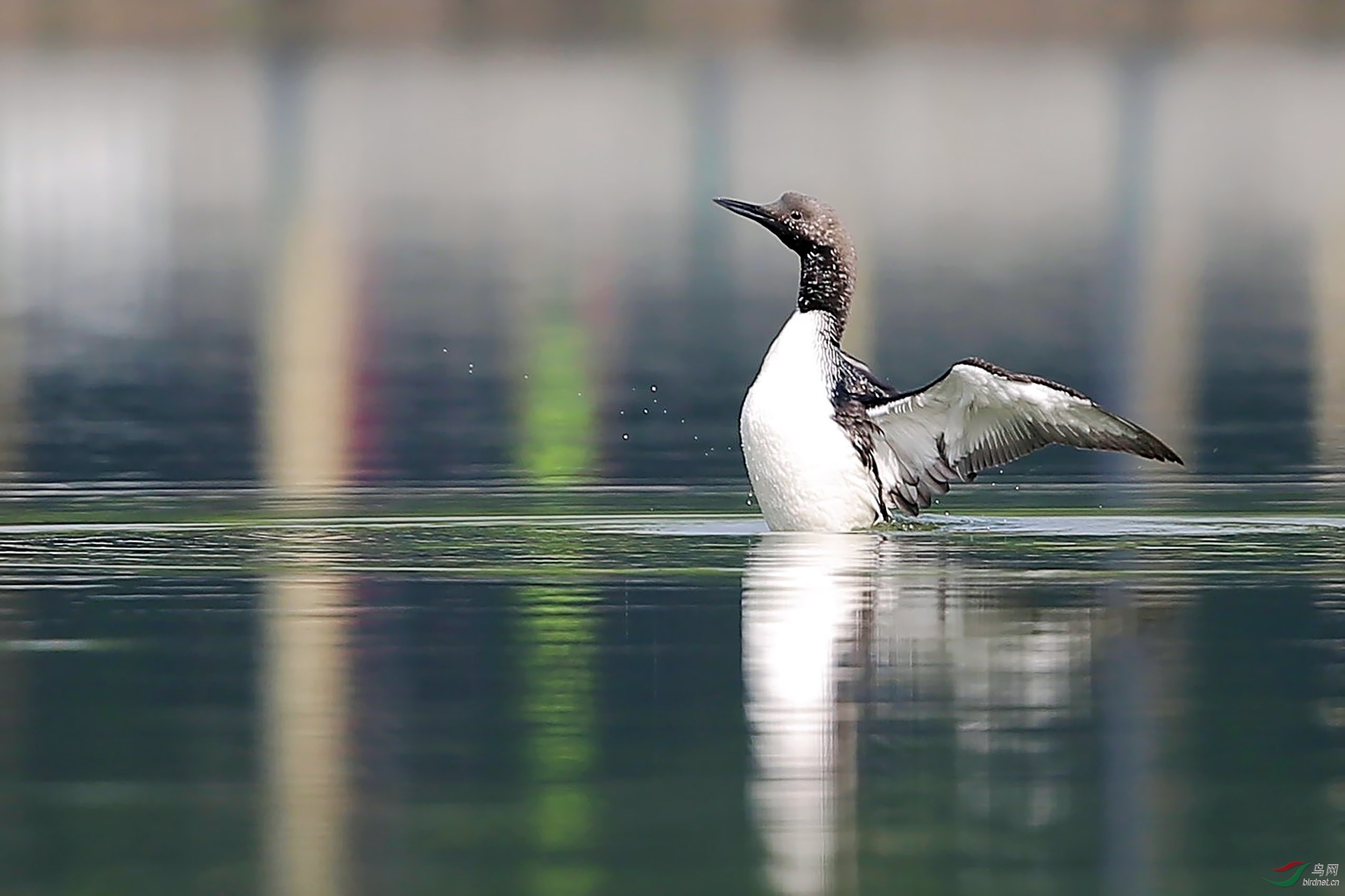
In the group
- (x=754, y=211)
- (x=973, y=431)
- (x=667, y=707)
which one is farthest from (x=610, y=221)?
(x=667, y=707)

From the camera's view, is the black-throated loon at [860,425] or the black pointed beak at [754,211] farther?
the black pointed beak at [754,211]

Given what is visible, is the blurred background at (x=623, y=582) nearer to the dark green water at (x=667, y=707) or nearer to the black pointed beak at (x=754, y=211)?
the dark green water at (x=667, y=707)

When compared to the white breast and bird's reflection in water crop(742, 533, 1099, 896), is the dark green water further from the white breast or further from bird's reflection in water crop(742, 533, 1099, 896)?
the white breast

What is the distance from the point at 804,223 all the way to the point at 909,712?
6219 millimetres

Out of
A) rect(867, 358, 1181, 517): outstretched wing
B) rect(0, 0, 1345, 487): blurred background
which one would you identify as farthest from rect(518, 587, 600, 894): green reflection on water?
rect(0, 0, 1345, 487): blurred background

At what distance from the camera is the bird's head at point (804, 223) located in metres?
16.3

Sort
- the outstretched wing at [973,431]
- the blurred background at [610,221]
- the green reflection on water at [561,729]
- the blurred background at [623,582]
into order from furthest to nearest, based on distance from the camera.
Answer: the blurred background at [610,221], the outstretched wing at [973,431], the blurred background at [623,582], the green reflection on water at [561,729]

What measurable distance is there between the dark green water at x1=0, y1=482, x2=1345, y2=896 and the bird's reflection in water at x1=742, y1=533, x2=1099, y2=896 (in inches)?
0.7

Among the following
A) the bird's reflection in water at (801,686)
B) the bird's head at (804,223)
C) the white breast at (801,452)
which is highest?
the bird's head at (804,223)

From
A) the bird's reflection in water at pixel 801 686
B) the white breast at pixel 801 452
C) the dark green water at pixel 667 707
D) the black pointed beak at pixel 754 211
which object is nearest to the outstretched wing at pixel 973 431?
the white breast at pixel 801 452

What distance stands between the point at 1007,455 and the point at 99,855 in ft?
26.0

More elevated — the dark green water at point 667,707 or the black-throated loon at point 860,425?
the black-throated loon at point 860,425

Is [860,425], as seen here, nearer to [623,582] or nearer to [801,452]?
[801,452]

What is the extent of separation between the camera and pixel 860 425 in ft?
51.4
